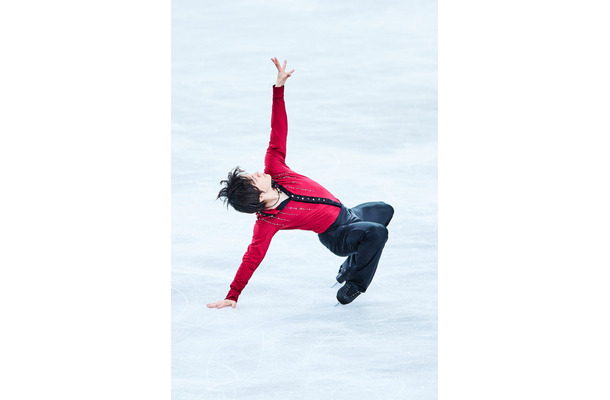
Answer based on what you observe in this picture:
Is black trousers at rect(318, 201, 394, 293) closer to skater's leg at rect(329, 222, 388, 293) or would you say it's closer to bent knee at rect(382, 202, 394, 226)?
skater's leg at rect(329, 222, 388, 293)

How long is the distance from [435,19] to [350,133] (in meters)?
1.30

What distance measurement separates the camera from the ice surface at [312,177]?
174 inches

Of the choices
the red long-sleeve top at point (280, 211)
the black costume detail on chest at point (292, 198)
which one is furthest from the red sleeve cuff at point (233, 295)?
the black costume detail on chest at point (292, 198)

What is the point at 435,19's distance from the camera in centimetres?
691

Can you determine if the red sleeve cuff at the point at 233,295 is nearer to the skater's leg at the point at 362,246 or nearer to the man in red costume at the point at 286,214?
the man in red costume at the point at 286,214

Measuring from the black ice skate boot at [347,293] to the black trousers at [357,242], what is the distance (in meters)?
0.02

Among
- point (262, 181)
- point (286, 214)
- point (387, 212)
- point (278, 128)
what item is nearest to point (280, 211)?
point (286, 214)

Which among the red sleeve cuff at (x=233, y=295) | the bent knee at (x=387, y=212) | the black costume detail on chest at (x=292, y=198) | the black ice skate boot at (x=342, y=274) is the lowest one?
the red sleeve cuff at (x=233, y=295)

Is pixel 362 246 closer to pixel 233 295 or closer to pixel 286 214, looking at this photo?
pixel 286 214

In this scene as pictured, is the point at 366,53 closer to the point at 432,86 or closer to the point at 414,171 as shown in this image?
the point at 432,86

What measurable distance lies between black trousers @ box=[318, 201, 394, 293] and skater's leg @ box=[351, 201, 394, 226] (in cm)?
7

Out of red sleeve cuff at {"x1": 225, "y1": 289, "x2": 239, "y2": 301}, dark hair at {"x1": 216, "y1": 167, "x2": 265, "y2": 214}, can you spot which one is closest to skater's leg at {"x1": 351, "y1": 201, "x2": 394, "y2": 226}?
dark hair at {"x1": 216, "y1": 167, "x2": 265, "y2": 214}

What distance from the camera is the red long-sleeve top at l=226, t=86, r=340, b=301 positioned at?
466 cm

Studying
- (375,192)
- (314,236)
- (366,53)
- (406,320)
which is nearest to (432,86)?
(366,53)
